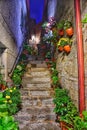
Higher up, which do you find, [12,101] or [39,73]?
[39,73]

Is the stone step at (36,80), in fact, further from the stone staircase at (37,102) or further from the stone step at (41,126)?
the stone step at (41,126)

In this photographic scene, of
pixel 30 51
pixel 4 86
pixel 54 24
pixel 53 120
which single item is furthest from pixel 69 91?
pixel 30 51

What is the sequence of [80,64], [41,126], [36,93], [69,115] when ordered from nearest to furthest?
[69,115] → [80,64] → [41,126] → [36,93]

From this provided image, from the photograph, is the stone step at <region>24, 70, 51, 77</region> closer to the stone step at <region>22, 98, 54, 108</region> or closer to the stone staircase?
the stone staircase

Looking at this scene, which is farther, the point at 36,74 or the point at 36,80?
the point at 36,74

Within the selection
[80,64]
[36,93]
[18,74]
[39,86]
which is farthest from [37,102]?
[80,64]

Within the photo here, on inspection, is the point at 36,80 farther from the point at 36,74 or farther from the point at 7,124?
the point at 7,124

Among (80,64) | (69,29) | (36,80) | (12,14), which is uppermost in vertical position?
(12,14)

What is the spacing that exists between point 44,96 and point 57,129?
7.47 ft

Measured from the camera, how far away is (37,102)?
6.52 m

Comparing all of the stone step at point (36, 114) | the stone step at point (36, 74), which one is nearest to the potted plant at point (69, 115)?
the stone step at point (36, 114)

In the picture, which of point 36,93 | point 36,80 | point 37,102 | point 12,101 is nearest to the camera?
point 12,101

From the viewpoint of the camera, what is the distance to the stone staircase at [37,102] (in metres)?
5.09

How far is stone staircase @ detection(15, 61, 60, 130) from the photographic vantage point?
5093mm
